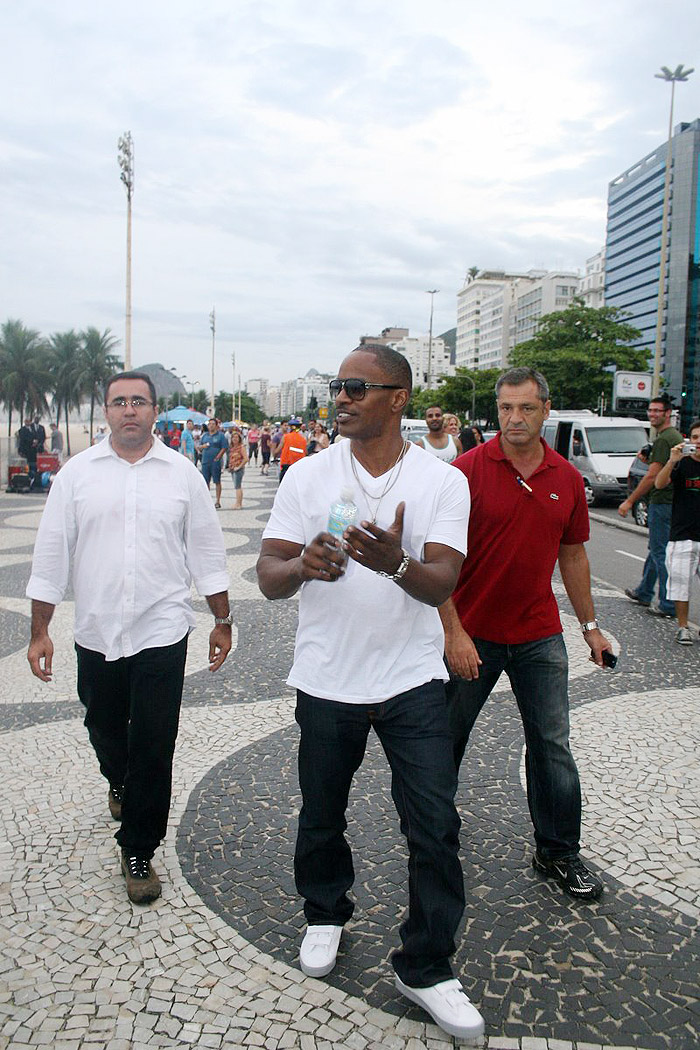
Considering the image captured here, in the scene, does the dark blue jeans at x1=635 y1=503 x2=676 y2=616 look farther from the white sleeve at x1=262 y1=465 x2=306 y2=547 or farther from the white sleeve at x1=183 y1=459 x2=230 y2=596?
the white sleeve at x1=262 y1=465 x2=306 y2=547

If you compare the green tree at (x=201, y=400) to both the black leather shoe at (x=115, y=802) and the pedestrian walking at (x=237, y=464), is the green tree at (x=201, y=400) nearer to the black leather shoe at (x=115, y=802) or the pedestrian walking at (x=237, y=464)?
the pedestrian walking at (x=237, y=464)

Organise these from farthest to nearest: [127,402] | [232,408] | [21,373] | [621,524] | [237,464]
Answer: [232,408]
[21,373]
[237,464]
[621,524]
[127,402]

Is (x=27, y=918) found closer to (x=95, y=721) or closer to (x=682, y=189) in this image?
(x=95, y=721)

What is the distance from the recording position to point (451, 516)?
8.35ft

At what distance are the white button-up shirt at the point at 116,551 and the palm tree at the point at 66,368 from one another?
91994 mm

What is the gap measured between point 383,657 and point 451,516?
0.45m

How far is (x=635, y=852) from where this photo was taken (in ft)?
11.3

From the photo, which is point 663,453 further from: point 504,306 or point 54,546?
point 504,306

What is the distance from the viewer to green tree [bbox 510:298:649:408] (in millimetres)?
54344

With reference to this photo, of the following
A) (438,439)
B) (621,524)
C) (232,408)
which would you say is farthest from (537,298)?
(438,439)

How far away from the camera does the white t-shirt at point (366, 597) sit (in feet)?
8.15

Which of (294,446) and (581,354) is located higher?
(581,354)

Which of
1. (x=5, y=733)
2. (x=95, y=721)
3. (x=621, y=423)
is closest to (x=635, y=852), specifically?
(x=95, y=721)

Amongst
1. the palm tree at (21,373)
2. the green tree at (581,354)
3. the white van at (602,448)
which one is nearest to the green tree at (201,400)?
the palm tree at (21,373)
